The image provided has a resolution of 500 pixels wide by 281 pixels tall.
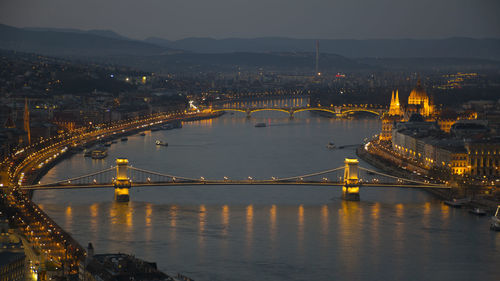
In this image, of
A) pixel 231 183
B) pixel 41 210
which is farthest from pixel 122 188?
pixel 41 210

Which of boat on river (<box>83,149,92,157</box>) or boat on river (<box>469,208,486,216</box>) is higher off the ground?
boat on river (<box>83,149,92,157</box>)

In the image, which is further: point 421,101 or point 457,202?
point 421,101

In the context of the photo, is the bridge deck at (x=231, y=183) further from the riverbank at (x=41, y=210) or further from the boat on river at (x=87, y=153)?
the boat on river at (x=87, y=153)

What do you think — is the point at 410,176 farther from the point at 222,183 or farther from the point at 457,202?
the point at 222,183

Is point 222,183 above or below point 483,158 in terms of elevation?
below

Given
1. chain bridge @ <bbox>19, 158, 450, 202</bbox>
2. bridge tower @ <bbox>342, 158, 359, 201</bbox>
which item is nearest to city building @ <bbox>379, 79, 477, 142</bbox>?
chain bridge @ <bbox>19, 158, 450, 202</bbox>

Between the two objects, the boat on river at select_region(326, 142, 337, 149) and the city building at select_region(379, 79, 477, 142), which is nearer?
the boat on river at select_region(326, 142, 337, 149)

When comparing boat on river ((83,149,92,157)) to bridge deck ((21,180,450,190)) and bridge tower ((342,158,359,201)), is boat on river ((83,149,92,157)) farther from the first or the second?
bridge tower ((342,158,359,201))

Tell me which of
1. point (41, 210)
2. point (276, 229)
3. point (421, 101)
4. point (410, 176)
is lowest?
point (276, 229)

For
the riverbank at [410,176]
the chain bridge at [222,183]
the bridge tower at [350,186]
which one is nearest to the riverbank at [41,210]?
the chain bridge at [222,183]
